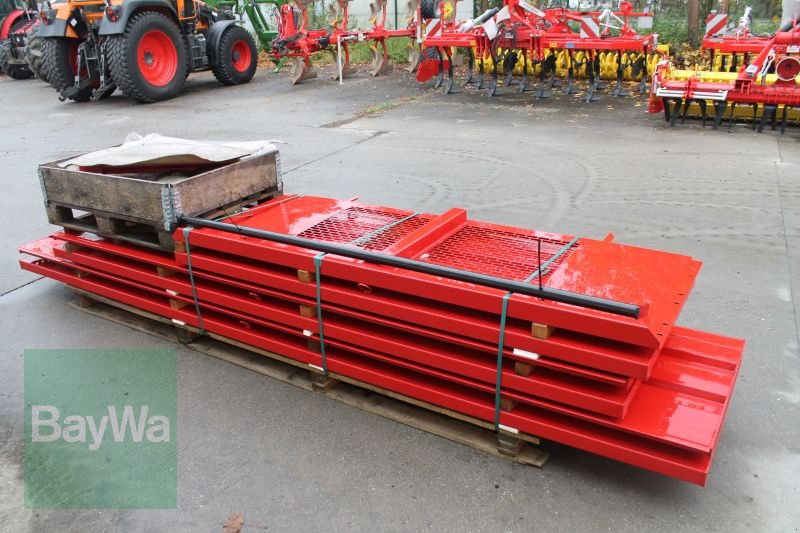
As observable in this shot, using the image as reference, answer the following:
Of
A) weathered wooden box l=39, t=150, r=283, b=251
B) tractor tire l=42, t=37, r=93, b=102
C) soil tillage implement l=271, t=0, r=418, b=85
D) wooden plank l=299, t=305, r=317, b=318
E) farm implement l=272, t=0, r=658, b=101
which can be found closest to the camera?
wooden plank l=299, t=305, r=317, b=318

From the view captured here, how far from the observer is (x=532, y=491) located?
105 inches

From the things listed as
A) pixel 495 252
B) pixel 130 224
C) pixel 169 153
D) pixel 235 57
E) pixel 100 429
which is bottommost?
pixel 100 429

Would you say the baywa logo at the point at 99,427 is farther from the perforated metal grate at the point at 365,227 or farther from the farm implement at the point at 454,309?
the perforated metal grate at the point at 365,227

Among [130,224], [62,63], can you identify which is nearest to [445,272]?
[130,224]

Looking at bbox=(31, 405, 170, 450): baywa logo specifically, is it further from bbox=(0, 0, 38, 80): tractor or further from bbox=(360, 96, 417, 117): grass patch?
bbox=(0, 0, 38, 80): tractor

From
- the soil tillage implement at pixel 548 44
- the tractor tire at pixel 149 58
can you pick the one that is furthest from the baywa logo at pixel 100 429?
the tractor tire at pixel 149 58

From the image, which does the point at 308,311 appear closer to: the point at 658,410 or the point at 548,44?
the point at 658,410

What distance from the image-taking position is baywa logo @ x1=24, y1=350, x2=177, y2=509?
2.79 m

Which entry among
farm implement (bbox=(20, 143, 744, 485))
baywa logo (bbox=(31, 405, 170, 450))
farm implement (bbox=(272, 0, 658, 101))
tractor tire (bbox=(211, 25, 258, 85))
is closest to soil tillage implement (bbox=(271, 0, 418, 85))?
farm implement (bbox=(272, 0, 658, 101))

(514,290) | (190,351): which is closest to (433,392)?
(514,290)

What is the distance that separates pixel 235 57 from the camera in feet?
47.9

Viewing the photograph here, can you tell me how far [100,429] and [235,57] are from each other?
1291cm

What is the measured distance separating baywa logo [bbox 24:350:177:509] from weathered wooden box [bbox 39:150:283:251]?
771 millimetres

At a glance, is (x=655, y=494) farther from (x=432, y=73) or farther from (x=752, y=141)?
(x=432, y=73)
